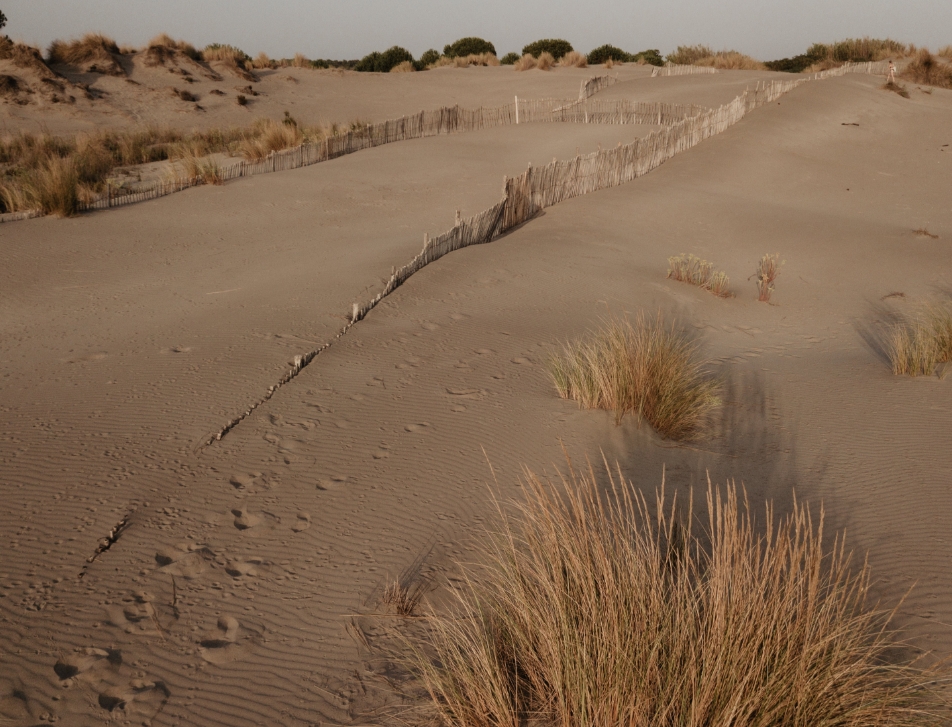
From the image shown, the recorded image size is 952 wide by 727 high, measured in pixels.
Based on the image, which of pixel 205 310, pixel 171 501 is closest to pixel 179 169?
pixel 205 310

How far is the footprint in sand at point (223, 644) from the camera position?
3.22 m

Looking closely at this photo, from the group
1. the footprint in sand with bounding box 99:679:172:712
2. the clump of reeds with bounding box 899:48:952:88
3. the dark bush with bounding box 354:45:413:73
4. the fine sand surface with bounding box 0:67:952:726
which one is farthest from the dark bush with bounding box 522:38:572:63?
the footprint in sand with bounding box 99:679:172:712

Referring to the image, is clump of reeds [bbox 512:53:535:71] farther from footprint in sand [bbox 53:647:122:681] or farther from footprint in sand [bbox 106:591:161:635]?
footprint in sand [bbox 53:647:122:681]

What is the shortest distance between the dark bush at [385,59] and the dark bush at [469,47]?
4551 mm

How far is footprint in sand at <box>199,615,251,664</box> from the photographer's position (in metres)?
3.22

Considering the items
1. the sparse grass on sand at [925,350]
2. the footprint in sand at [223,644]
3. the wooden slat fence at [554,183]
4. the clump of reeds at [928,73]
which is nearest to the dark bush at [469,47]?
the clump of reeds at [928,73]

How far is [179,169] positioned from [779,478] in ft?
47.0

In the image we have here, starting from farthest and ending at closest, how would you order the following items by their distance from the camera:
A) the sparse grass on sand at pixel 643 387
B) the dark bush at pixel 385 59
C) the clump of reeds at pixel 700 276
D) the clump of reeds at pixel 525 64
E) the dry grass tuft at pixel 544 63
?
the dark bush at pixel 385 59, the clump of reeds at pixel 525 64, the dry grass tuft at pixel 544 63, the clump of reeds at pixel 700 276, the sparse grass on sand at pixel 643 387

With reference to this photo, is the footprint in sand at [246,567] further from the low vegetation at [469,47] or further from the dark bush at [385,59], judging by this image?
the low vegetation at [469,47]

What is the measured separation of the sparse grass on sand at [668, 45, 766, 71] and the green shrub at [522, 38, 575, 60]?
660 centimetres

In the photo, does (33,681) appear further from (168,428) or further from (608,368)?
(608,368)

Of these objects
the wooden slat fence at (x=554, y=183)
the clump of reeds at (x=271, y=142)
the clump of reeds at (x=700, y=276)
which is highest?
the clump of reeds at (x=271, y=142)

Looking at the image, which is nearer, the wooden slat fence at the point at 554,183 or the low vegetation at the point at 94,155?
the wooden slat fence at the point at 554,183

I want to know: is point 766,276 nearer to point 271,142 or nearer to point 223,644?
point 223,644
